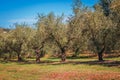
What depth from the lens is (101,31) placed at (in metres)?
66.0

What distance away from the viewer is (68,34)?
75.9 metres

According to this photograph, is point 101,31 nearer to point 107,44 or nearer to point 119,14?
point 107,44

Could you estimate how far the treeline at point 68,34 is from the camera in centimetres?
6550

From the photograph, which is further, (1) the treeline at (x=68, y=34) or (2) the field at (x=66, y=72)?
(1) the treeline at (x=68, y=34)

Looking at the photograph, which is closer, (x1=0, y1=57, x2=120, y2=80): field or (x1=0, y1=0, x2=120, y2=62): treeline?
(x1=0, y1=57, x2=120, y2=80): field

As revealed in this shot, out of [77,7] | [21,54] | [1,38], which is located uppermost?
[77,7]

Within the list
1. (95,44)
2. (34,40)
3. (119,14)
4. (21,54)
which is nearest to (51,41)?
(34,40)

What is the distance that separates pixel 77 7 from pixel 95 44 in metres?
31.4

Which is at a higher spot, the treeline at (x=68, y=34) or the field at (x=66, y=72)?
the treeline at (x=68, y=34)

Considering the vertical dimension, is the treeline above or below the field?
above

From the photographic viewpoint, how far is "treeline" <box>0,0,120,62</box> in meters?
65.5

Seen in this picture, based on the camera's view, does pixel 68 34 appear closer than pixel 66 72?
No

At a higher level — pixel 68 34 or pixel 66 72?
pixel 68 34

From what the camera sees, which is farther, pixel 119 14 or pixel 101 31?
pixel 101 31
